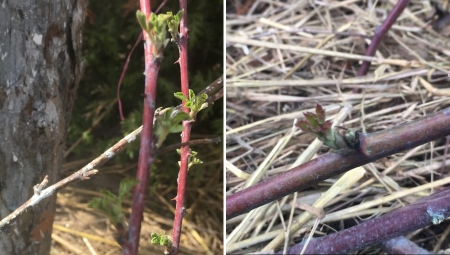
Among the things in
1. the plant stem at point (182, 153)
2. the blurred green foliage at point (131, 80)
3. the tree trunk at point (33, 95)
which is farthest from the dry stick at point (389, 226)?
the blurred green foliage at point (131, 80)

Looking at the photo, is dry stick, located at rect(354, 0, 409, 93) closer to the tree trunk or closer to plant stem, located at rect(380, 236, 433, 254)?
plant stem, located at rect(380, 236, 433, 254)

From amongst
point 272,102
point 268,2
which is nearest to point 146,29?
point 272,102

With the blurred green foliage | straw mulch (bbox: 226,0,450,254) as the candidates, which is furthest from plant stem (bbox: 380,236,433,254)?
the blurred green foliage

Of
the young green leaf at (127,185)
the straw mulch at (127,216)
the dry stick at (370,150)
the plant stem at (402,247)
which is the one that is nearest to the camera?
the young green leaf at (127,185)

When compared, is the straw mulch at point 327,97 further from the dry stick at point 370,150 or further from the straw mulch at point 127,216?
the straw mulch at point 127,216

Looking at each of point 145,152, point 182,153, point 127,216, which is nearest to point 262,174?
point 182,153

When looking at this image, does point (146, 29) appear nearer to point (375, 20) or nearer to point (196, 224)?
point (375, 20)
